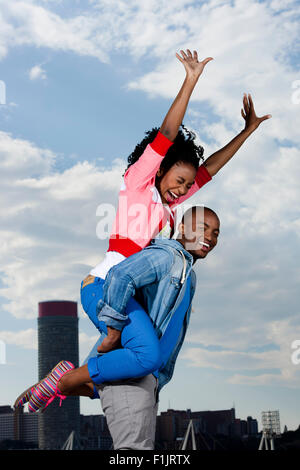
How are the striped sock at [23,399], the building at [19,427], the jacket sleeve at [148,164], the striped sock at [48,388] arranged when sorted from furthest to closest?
the building at [19,427], the striped sock at [23,399], the striped sock at [48,388], the jacket sleeve at [148,164]

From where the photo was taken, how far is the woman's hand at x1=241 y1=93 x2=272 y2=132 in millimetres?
4965

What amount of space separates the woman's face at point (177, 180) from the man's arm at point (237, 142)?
28.5 inches

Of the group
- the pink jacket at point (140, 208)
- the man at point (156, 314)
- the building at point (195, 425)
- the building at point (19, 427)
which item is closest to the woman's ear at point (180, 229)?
the man at point (156, 314)

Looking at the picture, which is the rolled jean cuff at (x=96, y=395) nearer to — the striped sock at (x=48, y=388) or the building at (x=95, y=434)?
the striped sock at (x=48, y=388)

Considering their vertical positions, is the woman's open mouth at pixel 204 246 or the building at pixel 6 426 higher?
the building at pixel 6 426

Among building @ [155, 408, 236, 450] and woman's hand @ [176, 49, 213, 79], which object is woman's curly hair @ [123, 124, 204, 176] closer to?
woman's hand @ [176, 49, 213, 79]

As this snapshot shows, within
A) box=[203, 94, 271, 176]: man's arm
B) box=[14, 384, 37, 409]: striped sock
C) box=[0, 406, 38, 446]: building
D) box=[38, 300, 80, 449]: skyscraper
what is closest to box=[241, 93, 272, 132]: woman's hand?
box=[203, 94, 271, 176]: man's arm

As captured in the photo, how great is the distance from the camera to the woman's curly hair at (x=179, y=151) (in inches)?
163

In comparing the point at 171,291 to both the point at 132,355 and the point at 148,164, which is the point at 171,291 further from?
the point at 148,164

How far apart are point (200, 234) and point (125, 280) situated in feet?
2.28

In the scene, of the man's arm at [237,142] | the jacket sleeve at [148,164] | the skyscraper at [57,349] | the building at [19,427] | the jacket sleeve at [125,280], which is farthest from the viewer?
the building at [19,427]

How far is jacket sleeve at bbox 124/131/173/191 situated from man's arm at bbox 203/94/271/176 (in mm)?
924

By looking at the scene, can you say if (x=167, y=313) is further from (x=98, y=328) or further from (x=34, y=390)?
(x=34, y=390)
